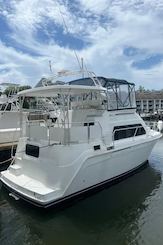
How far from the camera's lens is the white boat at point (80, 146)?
25.8 feet

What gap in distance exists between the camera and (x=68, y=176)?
25.4 ft

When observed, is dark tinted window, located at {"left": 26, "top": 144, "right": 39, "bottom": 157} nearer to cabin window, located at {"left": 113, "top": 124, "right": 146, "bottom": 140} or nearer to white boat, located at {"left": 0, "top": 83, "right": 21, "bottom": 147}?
cabin window, located at {"left": 113, "top": 124, "right": 146, "bottom": 140}

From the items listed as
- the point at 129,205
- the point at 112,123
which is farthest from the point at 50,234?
the point at 112,123

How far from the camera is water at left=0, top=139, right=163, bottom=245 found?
632 centimetres

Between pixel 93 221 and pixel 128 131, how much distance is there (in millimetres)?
4614

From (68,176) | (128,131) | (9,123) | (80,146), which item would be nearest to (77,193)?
(68,176)

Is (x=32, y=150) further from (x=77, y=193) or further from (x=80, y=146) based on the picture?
(x=77, y=193)

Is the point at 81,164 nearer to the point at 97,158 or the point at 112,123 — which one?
the point at 97,158

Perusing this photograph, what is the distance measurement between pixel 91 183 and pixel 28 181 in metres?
2.03

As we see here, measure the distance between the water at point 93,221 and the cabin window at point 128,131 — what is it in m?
2.08

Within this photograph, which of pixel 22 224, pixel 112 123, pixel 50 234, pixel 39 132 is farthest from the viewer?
pixel 112 123

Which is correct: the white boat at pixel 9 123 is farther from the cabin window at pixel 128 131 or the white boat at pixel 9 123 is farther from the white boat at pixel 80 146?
the cabin window at pixel 128 131

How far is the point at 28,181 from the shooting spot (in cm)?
846

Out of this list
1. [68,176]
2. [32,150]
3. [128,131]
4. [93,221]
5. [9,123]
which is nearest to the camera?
[93,221]
